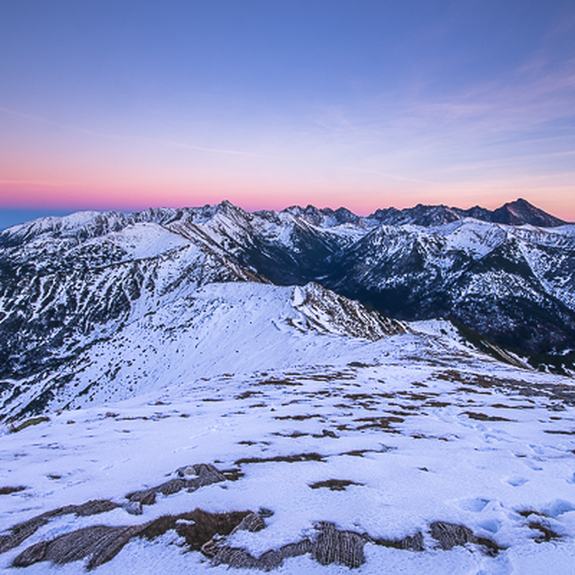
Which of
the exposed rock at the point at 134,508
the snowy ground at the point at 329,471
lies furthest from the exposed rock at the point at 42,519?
the exposed rock at the point at 134,508

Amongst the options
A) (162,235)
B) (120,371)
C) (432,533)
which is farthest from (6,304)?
(432,533)

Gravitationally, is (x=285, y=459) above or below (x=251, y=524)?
below

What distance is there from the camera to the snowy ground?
4.55m

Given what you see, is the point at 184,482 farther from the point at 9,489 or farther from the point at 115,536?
the point at 9,489

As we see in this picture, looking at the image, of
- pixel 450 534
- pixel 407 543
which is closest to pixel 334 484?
pixel 407 543

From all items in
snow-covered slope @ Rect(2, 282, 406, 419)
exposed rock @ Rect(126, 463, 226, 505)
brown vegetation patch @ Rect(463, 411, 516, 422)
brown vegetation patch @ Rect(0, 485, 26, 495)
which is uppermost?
exposed rock @ Rect(126, 463, 226, 505)

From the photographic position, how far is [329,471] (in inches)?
293

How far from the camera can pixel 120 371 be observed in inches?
1859

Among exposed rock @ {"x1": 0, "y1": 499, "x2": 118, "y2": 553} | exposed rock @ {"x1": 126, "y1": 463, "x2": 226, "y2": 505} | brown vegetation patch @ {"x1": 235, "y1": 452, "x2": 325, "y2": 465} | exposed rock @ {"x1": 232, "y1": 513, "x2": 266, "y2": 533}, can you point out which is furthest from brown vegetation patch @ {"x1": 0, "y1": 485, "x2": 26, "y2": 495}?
exposed rock @ {"x1": 232, "y1": 513, "x2": 266, "y2": 533}

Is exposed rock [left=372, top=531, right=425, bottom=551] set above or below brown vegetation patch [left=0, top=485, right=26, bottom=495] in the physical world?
above

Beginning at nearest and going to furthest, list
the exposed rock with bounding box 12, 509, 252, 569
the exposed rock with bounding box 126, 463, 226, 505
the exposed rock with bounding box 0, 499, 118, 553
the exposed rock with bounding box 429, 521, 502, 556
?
1. the exposed rock with bounding box 12, 509, 252, 569
2. the exposed rock with bounding box 429, 521, 502, 556
3. the exposed rock with bounding box 0, 499, 118, 553
4. the exposed rock with bounding box 126, 463, 226, 505

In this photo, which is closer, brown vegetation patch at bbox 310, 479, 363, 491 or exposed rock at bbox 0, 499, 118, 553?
exposed rock at bbox 0, 499, 118, 553

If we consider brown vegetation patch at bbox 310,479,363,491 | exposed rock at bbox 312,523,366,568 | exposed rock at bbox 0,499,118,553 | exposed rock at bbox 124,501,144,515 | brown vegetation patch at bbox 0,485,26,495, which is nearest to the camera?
exposed rock at bbox 312,523,366,568

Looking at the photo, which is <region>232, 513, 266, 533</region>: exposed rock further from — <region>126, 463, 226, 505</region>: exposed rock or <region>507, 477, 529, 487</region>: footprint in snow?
<region>507, 477, 529, 487</region>: footprint in snow
